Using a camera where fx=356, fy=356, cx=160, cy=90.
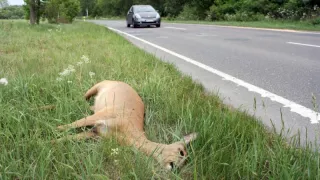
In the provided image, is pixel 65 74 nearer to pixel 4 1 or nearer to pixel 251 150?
pixel 251 150

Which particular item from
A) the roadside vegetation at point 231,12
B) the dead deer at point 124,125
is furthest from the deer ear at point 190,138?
the roadside vegetation at point 231,12

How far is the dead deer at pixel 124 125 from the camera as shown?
201 cm

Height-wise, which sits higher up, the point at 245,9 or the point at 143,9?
the point at 245,9

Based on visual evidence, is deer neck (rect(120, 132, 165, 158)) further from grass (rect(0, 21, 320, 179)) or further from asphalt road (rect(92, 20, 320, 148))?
asphalt road (rect(92, 20, 320, 148))

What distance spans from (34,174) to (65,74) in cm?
205

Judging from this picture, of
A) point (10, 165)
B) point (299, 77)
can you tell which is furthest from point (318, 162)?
point (299, 77)

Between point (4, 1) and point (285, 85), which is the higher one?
point (4, 1)

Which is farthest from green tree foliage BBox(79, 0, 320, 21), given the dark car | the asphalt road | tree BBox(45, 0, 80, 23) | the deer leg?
the deer leg

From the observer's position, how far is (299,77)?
491 centimetres

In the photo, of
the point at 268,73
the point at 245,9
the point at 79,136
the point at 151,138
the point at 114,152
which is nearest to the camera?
the point at 114,152

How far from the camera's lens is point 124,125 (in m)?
2.48

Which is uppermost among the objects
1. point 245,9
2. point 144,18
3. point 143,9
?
point 245,9

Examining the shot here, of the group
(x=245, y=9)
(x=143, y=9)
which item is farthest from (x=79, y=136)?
(x=245, y=9)

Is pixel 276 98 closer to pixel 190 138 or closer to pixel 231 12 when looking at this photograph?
pixel 190 138
